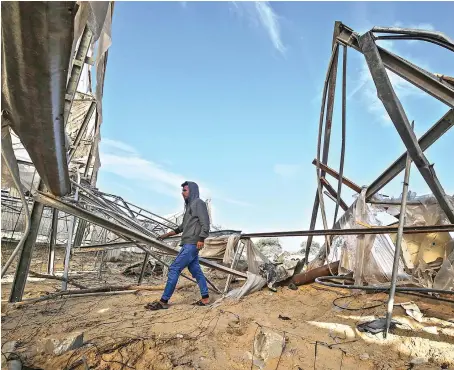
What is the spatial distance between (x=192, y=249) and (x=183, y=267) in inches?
12.1

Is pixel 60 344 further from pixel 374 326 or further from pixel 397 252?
pixel 397 252

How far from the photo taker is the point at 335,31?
3.59m

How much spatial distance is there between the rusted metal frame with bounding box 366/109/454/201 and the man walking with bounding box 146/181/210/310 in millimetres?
2848

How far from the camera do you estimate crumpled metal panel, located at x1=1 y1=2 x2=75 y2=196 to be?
4.62ft

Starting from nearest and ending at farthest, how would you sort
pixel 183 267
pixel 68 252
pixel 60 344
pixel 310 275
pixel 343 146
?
pixel 60 344 → pixel 343 146 → pixel 183 267 → pixel 310 275 → pixel 68 252

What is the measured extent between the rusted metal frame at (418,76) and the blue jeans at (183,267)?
359 cm

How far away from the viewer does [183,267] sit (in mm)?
4863

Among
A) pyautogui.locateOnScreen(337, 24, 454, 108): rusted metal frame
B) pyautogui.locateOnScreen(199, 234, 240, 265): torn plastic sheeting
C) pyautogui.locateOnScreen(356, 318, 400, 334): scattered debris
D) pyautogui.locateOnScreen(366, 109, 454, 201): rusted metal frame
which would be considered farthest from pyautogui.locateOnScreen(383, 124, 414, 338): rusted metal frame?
pyautogui.locateOnScreen(199, 234, 240, 265): torn plastic sheeting

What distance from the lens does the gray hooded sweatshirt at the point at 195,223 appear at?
504 cm

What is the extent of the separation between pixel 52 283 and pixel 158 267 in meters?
4.26

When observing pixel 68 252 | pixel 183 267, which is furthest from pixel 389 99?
pixel 68 252

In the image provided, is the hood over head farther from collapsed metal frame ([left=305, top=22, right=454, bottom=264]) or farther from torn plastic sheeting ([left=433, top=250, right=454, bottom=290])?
torn plastic sheeting ([left=433, top=250, right=454, bottom=290])

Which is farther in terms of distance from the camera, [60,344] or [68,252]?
[68,252]

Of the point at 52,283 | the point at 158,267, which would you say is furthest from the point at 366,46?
the point at 158,267
